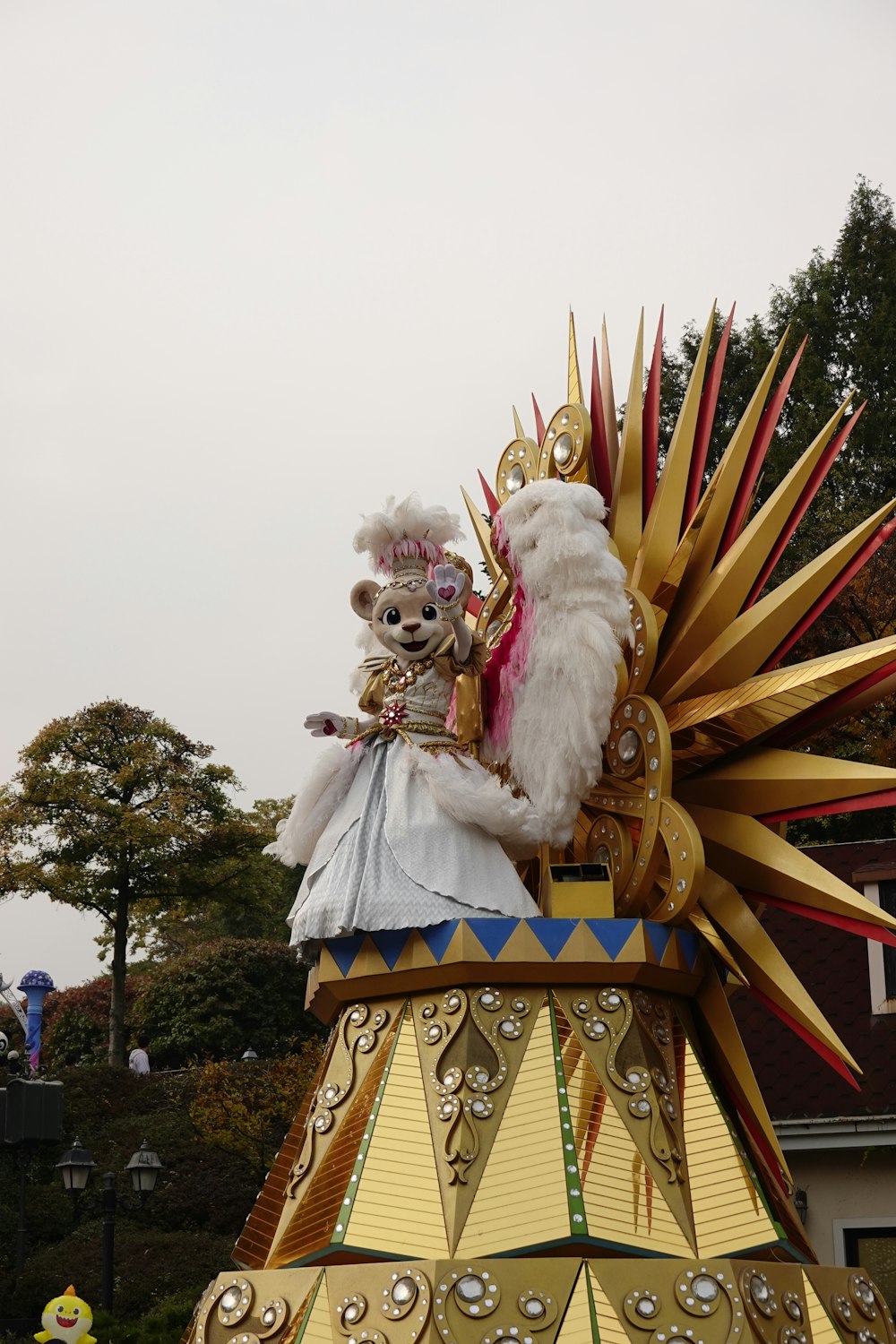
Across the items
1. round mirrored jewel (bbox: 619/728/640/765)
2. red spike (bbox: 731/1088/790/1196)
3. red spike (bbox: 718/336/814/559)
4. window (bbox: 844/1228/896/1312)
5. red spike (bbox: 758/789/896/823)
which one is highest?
red spike (bbox: 718/336/814/559)

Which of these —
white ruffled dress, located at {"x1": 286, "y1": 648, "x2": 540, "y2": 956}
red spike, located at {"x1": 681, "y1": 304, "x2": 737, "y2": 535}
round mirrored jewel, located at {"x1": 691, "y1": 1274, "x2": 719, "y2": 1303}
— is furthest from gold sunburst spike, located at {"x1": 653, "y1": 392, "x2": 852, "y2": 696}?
round mirrored jewel, located at {"x1": 691, "y1": 1274, "x2": 719, "y2": 1303}

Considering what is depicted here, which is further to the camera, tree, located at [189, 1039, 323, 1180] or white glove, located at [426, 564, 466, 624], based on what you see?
tree, located at [189, 1039, 323, 1180]

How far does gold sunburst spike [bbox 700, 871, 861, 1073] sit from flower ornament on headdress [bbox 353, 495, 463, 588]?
2.44 meters

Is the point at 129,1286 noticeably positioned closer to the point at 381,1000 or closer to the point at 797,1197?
the point at 797,1197

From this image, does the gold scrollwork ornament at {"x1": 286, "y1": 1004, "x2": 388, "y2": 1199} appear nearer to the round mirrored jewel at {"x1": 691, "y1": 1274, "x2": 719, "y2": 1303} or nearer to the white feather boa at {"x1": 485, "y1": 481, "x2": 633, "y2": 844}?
the white feather boa at {"x1": 485, "y1": 481, "x2": 633, "y2": 844}

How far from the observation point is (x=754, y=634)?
9039 mm

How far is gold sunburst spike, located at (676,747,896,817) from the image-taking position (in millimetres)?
8445

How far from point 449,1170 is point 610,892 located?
5.82 ft

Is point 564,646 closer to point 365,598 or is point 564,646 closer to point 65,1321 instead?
point 365,598

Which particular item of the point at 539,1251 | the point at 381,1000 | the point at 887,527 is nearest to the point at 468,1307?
the point at 539,1251

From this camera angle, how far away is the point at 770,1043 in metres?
13.9

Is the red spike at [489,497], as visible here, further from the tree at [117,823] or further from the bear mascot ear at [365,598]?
the tree at [117,823]

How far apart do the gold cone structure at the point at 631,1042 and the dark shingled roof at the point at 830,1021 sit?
4479 millimetres

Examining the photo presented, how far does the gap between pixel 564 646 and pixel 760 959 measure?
1.99 metres
